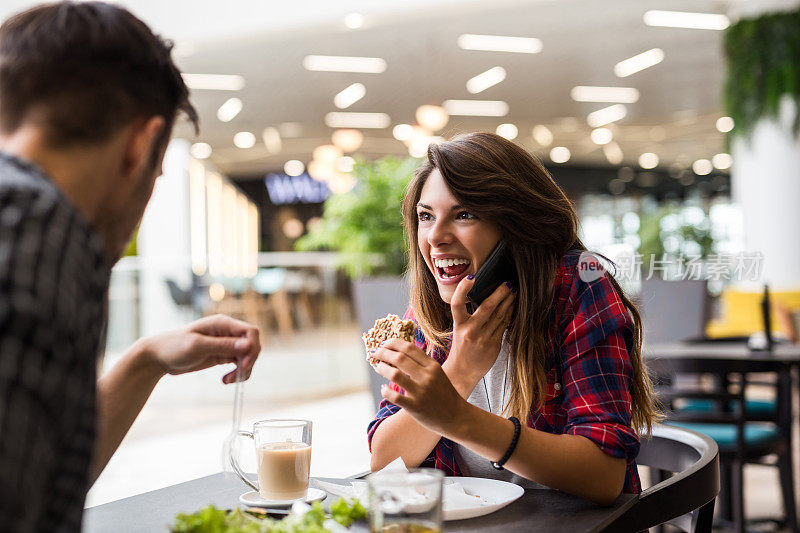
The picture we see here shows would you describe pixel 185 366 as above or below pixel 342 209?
below

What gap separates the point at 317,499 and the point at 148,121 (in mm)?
646

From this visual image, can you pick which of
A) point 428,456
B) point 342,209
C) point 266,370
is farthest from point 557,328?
point 266,370

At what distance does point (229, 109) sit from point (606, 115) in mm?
6291

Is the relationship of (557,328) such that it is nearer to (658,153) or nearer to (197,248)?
(197,248)

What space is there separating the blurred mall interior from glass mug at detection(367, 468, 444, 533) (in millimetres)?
2070

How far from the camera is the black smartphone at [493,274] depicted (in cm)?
148

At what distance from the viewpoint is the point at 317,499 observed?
3.96 feet

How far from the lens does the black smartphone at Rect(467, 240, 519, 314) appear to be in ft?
4.84

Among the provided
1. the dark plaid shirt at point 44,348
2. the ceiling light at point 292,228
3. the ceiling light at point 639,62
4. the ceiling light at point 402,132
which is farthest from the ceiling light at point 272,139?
the dark plaid shirt at point 44,348

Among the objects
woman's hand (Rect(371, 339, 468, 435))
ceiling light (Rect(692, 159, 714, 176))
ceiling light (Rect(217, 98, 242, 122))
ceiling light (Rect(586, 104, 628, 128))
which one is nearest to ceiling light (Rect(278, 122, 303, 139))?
ceiling light (Rect(217, 98, 242, 122))

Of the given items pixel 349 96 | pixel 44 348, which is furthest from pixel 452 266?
pixel 349 96

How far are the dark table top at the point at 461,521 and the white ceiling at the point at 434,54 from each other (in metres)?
5.10

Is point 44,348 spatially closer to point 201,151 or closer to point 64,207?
point 64,207

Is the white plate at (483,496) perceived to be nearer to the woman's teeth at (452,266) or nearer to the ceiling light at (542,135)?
the woman's teeth at (452,266)
